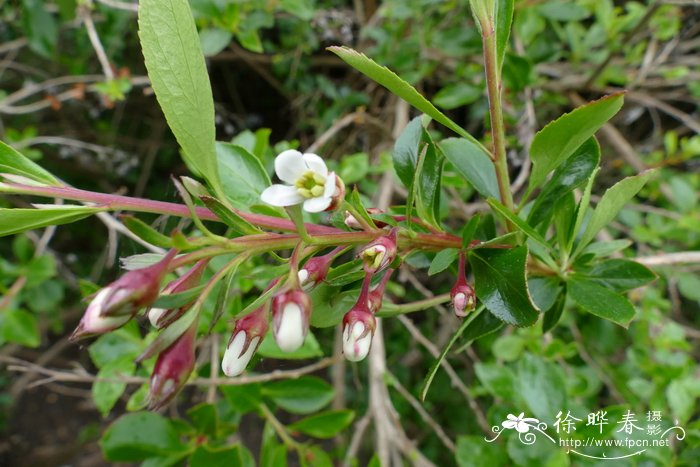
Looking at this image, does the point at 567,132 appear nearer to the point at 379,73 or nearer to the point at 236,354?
the point at 379,73

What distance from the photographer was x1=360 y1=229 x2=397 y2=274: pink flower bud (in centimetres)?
59

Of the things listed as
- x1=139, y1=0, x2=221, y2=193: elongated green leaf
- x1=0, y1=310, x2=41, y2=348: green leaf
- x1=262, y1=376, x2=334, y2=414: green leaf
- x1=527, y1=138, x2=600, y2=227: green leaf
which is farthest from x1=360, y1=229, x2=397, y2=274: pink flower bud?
x1=0, y1=310, x2=41, y2=348: green leaf

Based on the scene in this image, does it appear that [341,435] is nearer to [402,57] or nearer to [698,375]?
[698,375]

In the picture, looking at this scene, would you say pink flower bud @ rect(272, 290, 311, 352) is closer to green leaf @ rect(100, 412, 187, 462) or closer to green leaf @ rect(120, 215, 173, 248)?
green leaf @ rect(120, 215, 173, 248)

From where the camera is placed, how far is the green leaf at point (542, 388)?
1.05 m

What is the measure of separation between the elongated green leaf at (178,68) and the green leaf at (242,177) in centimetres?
28

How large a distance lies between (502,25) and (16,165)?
Answer: 61 centimetres

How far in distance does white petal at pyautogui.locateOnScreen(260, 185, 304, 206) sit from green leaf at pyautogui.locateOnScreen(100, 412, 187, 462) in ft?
2.62

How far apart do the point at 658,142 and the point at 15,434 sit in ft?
11.8

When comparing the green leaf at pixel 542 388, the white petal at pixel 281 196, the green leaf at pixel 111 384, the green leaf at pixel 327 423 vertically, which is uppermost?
the white petal at pixel 281 196

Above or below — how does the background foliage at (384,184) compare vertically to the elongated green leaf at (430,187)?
below

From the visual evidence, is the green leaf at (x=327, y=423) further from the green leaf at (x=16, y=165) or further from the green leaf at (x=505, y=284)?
the green leaf at (x=16, y=165)

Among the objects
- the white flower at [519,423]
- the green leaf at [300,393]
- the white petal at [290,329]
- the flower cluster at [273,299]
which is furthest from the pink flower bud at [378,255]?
the green leaf at [300,393]

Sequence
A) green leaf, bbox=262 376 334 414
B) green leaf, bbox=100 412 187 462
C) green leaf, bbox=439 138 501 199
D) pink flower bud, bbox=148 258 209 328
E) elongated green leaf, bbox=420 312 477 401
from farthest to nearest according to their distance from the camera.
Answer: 1. green leaf, bbox=262 376 334 414
2. green leaf, bbox=100 412 187 462
3. green leaf, bbox=439 138 501 199
4. elongated green leaf, bbox=420 312 477 401
5. pink flower bud, bbox=148 258 209 328
